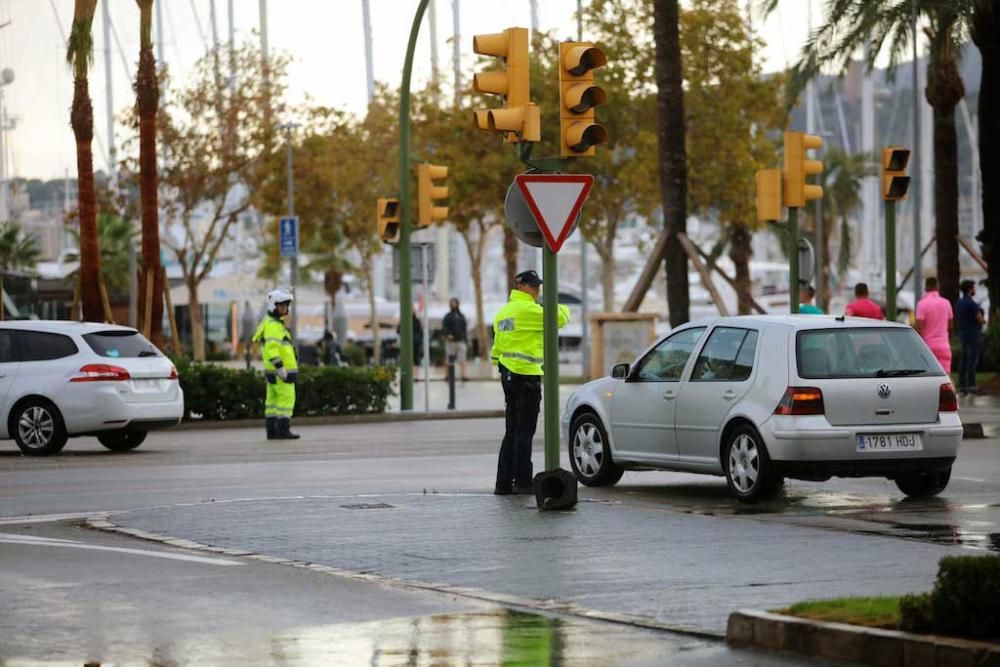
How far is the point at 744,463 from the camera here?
50.9 ft

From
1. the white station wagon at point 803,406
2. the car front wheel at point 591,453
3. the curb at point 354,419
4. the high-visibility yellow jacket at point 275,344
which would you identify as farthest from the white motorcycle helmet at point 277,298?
the white station wagon at point 803,406

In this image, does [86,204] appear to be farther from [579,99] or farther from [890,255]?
[579,99]

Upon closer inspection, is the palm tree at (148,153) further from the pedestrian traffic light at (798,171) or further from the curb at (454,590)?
the curb at (454,590)

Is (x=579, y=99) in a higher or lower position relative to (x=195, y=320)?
higher

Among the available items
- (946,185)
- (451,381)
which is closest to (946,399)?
(451,381)

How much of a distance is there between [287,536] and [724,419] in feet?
13.0

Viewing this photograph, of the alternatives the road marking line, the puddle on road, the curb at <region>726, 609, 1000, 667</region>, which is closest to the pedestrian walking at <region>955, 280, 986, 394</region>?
the road marking line

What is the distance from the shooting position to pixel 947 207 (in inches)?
1710

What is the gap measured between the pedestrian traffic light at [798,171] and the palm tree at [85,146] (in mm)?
13787

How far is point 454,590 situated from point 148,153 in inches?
1008

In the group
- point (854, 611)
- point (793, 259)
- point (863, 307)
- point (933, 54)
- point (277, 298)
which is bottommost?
point (854, 611)

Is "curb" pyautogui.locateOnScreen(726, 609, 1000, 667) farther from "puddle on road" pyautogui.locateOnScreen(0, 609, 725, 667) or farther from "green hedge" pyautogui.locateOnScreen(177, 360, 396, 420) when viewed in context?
"green hedge" pyautogui.locateOnScreen(177, 360, 396, 420)

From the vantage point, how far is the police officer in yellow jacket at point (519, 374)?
52.4 ft

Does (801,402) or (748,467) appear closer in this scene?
(801,402)
